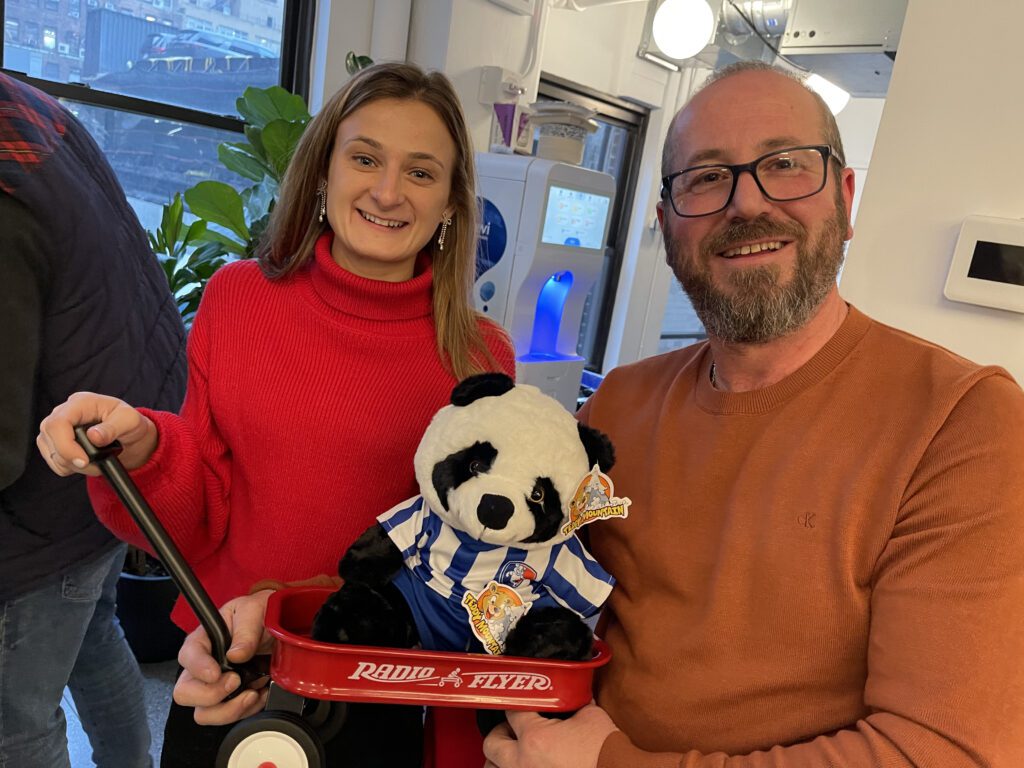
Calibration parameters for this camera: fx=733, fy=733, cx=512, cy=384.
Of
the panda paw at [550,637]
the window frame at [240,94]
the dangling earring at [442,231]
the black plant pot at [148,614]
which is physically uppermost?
the window frame at [240,94]

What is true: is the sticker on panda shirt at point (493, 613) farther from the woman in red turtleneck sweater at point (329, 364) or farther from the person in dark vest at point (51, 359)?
the person in dark vest at point (51, 359)

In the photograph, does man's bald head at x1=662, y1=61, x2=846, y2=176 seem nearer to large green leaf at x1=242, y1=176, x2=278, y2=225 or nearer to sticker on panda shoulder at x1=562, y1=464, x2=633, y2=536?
sticker on panda shoulder at x1=562, y1=464, x2=633, y2=536

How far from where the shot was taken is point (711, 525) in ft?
3.33

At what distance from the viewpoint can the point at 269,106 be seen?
7.80 feet

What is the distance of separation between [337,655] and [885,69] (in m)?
2.72

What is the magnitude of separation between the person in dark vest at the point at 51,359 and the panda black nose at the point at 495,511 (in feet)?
2.50

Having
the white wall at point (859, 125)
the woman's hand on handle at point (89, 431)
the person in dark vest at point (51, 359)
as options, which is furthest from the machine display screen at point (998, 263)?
the white wall at point (859, 125)

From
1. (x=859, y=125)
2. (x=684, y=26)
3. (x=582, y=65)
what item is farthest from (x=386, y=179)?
(x=859, y=125)

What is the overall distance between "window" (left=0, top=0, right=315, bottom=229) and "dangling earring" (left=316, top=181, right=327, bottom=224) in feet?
6.32

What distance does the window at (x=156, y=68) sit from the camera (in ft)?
8.67

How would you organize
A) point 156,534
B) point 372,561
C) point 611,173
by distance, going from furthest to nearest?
point 611,173
point 372,561
point 156,534

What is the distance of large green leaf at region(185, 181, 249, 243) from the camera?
7.28ft

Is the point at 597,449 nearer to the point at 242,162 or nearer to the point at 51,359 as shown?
the point at 51,359

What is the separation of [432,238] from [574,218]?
6.35 ft
